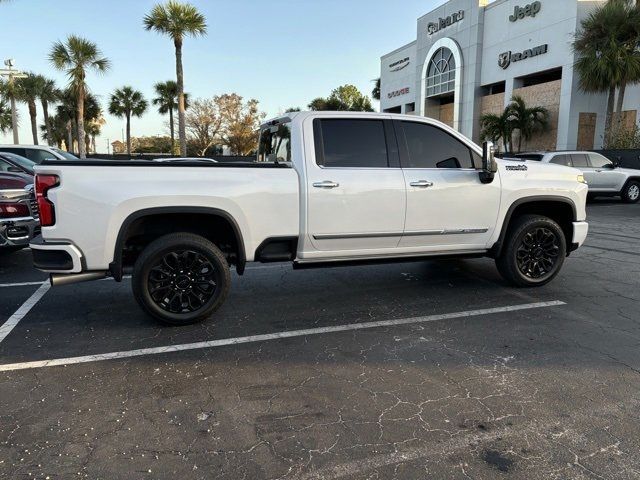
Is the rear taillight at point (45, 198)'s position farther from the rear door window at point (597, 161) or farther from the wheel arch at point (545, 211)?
the rear door window at point (597, 161)

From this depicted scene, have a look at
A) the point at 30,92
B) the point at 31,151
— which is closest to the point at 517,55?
the point at 31,151

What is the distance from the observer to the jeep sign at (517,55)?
96.5 ft

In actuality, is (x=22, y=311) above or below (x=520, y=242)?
below

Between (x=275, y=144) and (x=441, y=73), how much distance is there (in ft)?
124

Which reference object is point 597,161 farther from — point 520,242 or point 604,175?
point 520,242

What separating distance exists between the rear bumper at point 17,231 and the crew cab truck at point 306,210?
8.53 feet

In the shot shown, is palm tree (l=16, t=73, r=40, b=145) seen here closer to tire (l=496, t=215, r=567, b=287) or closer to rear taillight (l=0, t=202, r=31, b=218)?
rear taillight (l=0, t=202, r=31, b=218)

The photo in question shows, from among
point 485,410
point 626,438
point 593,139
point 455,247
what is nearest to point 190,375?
point 485,410

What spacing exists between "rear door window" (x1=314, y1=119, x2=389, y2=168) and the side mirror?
39.8 inches

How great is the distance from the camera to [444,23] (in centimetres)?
3812

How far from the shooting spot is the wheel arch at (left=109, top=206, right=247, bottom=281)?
4.15 m

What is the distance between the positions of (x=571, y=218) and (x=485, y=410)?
3.69 m

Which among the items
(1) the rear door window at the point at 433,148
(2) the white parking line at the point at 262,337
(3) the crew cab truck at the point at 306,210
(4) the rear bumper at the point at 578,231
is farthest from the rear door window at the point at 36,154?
(4) the rear bumper at the point at 578,231

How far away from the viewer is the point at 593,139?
28.2m
